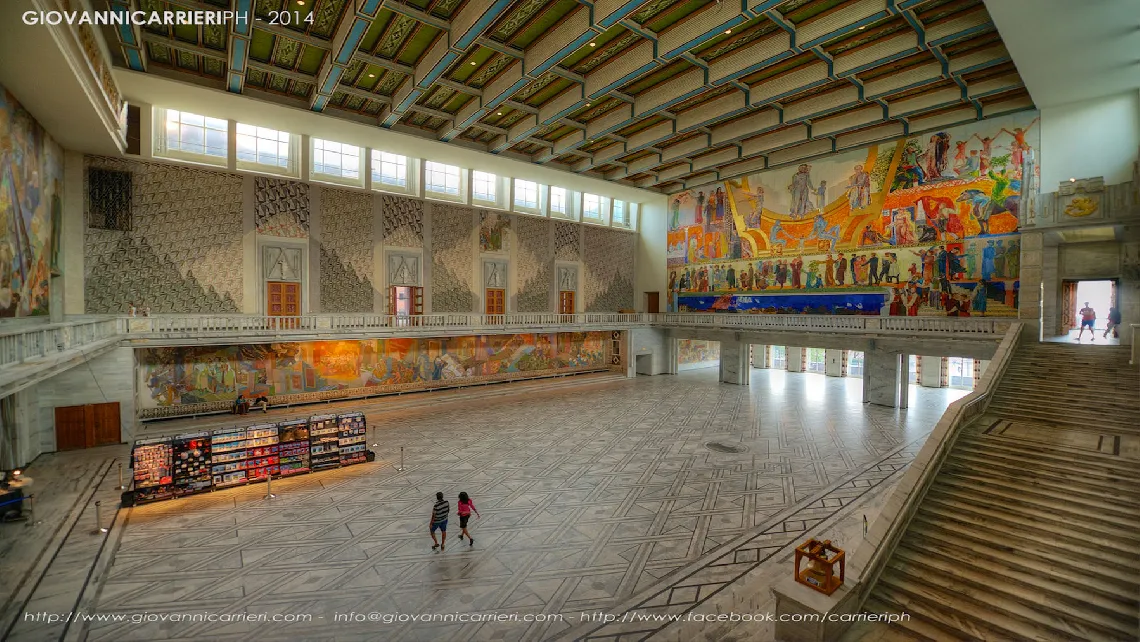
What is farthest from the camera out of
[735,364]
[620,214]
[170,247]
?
[620,214]

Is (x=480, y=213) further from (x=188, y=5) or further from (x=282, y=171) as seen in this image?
(x=188, y=5)

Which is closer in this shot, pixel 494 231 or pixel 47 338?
pixel 47 338

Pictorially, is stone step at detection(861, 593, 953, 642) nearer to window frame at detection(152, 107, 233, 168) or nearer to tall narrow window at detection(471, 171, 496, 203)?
tall narrow window at detection(471, 171, 496, 203)

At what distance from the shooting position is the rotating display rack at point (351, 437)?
1118 centimetres

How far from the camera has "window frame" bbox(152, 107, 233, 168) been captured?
14.6 m

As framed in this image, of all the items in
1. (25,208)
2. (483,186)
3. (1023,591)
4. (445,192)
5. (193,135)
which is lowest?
(1023,591)

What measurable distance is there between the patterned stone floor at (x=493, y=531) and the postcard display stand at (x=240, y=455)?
349mm

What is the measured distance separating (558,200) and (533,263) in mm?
3917

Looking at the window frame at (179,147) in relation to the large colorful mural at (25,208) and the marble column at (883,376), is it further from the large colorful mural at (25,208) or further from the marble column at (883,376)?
the marble column at (883,376)

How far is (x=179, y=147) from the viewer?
15.0 meters

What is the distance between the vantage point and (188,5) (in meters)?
10.6

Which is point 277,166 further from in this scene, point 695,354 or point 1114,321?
point 1114,321

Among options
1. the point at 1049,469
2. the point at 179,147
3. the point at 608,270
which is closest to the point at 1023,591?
the point at 1049,469

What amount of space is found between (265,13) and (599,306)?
18652mm
